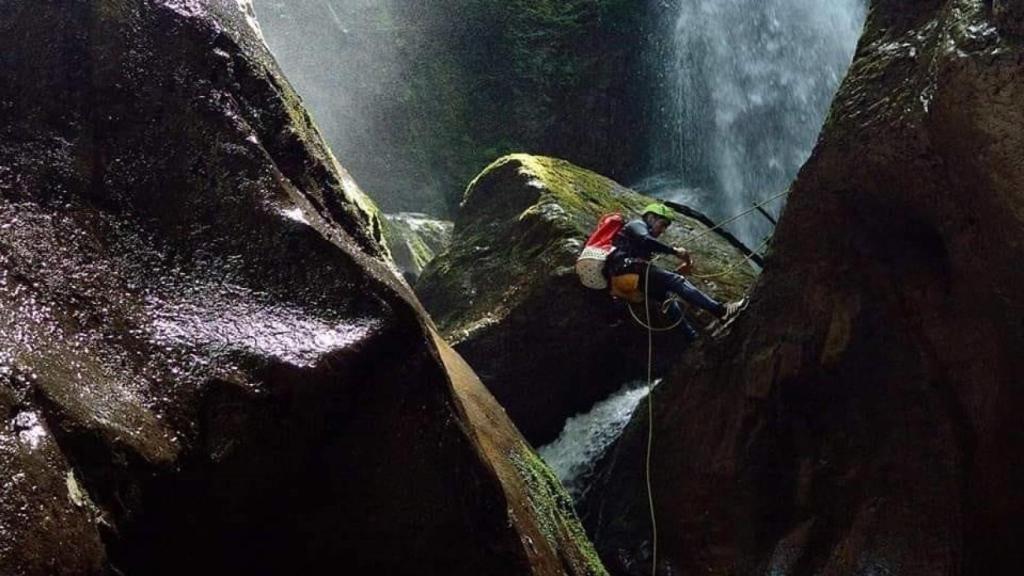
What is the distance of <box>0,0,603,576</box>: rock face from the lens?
3.29 m

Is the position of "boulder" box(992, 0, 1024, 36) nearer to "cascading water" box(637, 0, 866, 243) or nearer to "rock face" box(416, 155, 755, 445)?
"rock face" box(416, 155, 755, 445)

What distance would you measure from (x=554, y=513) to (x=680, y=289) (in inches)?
152

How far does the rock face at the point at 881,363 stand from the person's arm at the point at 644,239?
122 cm

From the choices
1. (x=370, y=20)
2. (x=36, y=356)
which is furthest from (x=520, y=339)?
(x=370, y=20)

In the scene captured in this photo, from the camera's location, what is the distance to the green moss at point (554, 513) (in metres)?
5.25

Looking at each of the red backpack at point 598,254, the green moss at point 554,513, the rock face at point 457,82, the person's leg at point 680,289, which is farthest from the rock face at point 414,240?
the green moss at point 554,513

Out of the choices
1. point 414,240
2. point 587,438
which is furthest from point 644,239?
point 414,240

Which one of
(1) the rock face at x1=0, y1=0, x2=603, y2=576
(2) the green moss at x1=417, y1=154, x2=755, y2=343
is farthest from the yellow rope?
(1) the rock face at x1=0, y1=0, x2=603, y2=576

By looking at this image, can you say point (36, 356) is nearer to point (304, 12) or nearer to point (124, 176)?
point (124, 176)

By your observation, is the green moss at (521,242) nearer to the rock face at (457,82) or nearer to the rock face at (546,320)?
the rock face at (546,320)

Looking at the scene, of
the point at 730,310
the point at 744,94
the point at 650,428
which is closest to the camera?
the point at 650,428

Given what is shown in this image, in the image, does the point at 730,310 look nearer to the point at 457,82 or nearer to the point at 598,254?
the point at 598,254

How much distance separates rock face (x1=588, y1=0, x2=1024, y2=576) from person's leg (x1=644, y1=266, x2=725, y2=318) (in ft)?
2.33

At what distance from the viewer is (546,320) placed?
31.5ft
